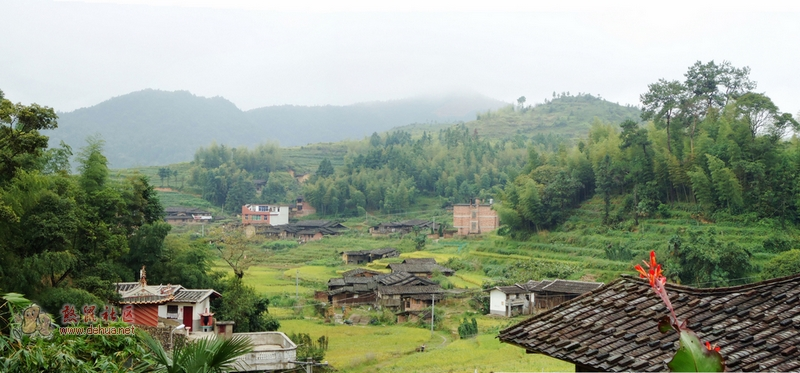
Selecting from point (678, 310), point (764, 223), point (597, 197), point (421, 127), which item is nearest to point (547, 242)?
point (597, 197)

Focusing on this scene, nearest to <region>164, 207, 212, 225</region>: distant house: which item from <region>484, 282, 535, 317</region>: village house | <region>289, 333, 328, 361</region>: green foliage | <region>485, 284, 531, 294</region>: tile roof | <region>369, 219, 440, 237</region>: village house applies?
<region>369, 219, 440, 237</region>: village house

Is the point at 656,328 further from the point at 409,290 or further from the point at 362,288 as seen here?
the point at 362,288

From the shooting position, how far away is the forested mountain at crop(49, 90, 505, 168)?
122125 mm

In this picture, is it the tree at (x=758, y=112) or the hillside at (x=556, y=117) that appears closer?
the tree at (x=758, y=112)

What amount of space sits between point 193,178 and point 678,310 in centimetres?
5616

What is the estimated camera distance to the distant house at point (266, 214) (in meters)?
46.8

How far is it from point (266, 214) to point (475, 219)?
16515 mm

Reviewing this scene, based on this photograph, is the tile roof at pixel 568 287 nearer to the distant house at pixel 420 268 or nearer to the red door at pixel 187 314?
the distant house at pixel 420 268

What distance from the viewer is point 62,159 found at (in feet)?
55.8

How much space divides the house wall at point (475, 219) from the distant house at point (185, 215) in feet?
61.6

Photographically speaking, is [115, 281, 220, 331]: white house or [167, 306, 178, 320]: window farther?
[167, 306, 178, 320]: window

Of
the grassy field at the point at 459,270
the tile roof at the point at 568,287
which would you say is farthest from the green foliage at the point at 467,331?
the tile roof at the point at 568,287

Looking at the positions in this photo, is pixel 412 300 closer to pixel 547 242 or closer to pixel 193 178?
pixel 547 242

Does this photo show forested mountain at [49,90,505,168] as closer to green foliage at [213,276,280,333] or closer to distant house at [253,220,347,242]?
distant house at [253,220,347,242]
